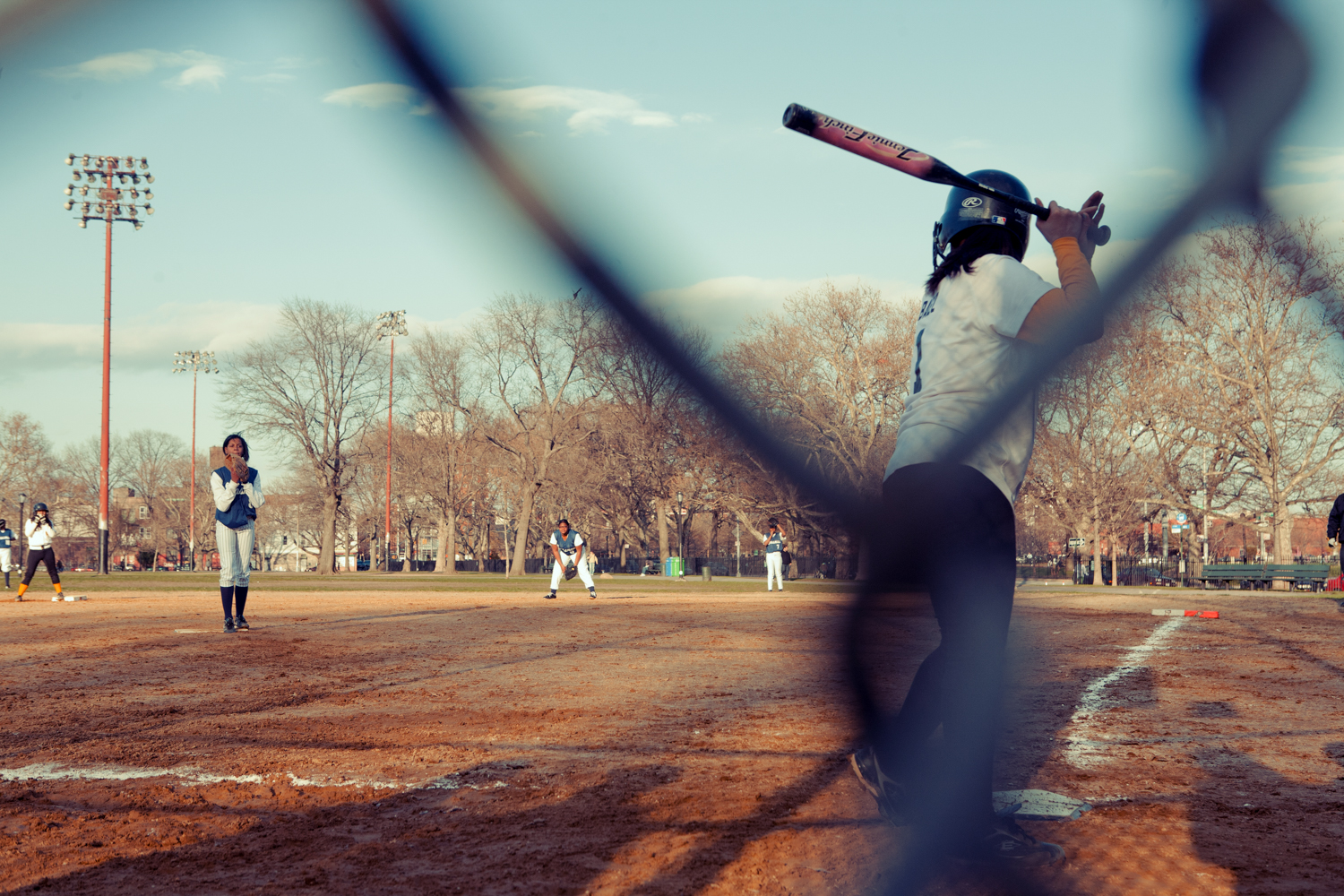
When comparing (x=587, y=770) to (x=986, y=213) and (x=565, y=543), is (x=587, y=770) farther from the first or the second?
(x=565, y=543)

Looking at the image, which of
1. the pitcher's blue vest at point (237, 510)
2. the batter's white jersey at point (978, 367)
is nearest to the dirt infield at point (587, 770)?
the batter's white jersey at point (978, 367)

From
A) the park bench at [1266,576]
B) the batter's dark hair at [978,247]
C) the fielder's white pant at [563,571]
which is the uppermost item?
the batter's dark hair at [978,247]

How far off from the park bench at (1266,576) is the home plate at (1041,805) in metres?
28.0

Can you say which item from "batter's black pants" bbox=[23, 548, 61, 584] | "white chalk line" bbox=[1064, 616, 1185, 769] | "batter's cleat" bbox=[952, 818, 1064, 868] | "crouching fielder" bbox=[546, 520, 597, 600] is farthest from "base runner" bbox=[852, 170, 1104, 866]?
"crouching fielder" bbox=[546, 520, 597, 600]

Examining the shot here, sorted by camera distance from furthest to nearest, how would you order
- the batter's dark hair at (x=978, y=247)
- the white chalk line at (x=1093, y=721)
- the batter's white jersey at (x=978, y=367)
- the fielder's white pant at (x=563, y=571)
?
the fielder's white pant at (x=563, y=571) < the white chalk line at (x=1093, y=721) < the batter's dark hair at (x=978, y=247) < the batter's white jersey at (x=978, y=367)

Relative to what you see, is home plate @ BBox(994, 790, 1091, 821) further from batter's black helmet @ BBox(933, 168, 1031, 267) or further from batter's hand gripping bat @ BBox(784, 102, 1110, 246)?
batter's hand gripping bat @ BBox(784, 102, 1110, 246)

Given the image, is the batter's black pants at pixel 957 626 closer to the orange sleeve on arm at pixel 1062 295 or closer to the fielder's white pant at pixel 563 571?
the orange sleeve on arm at pixel 1062 295

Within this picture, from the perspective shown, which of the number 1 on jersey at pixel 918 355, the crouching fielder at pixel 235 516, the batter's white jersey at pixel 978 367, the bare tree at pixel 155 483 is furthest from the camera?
the bare tree at pixel 155 483

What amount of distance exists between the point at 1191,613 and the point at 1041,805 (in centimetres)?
1310

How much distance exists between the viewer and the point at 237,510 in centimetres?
974

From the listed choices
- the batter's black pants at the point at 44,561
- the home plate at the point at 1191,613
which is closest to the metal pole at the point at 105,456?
the batter's black pants at the point at 44,561

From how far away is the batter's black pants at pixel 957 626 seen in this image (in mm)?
2498

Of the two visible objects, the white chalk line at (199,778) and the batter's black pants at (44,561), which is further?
the batter's black pants at (44,561)

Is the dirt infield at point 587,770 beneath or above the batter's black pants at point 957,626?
beneath
